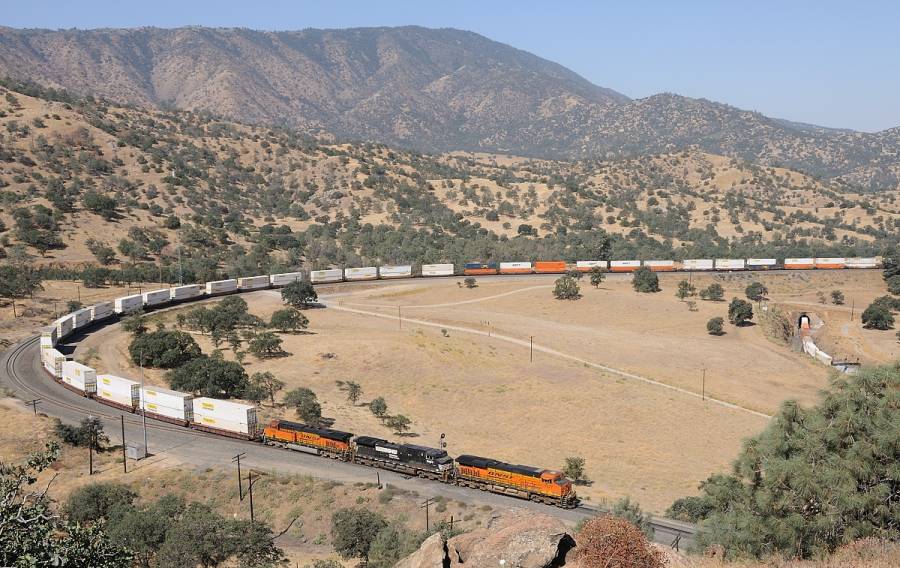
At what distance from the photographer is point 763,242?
556 ft

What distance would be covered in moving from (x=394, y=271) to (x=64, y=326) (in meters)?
64.8

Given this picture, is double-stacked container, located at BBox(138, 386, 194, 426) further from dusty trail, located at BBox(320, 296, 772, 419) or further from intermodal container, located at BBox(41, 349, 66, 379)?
dusty trail, located at BBox(320, 296, 772, 419)

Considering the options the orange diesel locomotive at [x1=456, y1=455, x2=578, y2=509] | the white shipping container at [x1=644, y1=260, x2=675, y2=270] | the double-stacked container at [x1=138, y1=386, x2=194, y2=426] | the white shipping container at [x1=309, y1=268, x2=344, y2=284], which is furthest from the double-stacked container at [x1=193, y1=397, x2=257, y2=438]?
the white shipping container at [x1=644, y1=260, x2=675, y2=270]

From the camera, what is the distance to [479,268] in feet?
448

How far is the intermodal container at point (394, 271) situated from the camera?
132 m

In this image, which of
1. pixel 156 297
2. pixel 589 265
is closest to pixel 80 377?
pixel 156 297

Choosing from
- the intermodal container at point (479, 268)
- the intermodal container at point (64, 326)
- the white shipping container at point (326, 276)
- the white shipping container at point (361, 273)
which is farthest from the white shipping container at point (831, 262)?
the intermodal container at point (64, 326)

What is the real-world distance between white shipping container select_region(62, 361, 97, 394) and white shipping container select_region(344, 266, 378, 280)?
6871cm

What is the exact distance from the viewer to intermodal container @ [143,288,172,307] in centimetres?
9356

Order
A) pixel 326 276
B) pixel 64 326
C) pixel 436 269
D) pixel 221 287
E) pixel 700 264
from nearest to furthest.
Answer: pixel 64 326
pixel 221 287
pixel 326 276
pixel 700 264
pixel 436 269

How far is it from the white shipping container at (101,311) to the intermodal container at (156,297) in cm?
510

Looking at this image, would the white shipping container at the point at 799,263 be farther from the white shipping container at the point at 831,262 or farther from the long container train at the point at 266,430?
the long container train at the point at 266,430

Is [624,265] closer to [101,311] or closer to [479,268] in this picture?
[479,268]

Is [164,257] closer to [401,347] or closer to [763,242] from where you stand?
[401,347]
